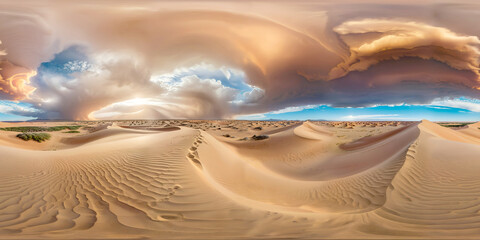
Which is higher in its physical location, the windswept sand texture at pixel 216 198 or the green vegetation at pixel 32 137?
the green vegetation at pixel 32 137

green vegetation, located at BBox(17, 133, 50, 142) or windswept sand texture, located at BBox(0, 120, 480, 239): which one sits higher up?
green vegetation, located at BBox(17, 133, 50, 142)

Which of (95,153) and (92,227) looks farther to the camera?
(95,153)

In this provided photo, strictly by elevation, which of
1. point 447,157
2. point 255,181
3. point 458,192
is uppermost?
point 447,157

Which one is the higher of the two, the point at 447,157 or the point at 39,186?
the point at 447,157

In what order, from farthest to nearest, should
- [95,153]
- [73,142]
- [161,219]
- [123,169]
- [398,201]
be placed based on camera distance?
[73,142]
[95,153]
[123,169]
[398,201]
[161,219]

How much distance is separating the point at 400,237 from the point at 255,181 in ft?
20.1

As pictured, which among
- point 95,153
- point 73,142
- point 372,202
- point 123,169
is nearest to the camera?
point 372,202

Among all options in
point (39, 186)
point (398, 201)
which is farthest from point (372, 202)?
point (39, 186)

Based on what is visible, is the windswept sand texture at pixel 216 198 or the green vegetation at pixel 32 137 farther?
the green vegetation at pixel 32 137

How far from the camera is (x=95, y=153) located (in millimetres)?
9195

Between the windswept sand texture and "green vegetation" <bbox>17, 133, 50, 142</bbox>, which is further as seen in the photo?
→ "green vegetation" <bbox>17, 133, 50, 142</bbox>

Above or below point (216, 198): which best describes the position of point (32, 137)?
above

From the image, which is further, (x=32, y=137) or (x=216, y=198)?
(x=32, y=137)

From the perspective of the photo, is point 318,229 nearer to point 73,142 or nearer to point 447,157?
point 447,157
